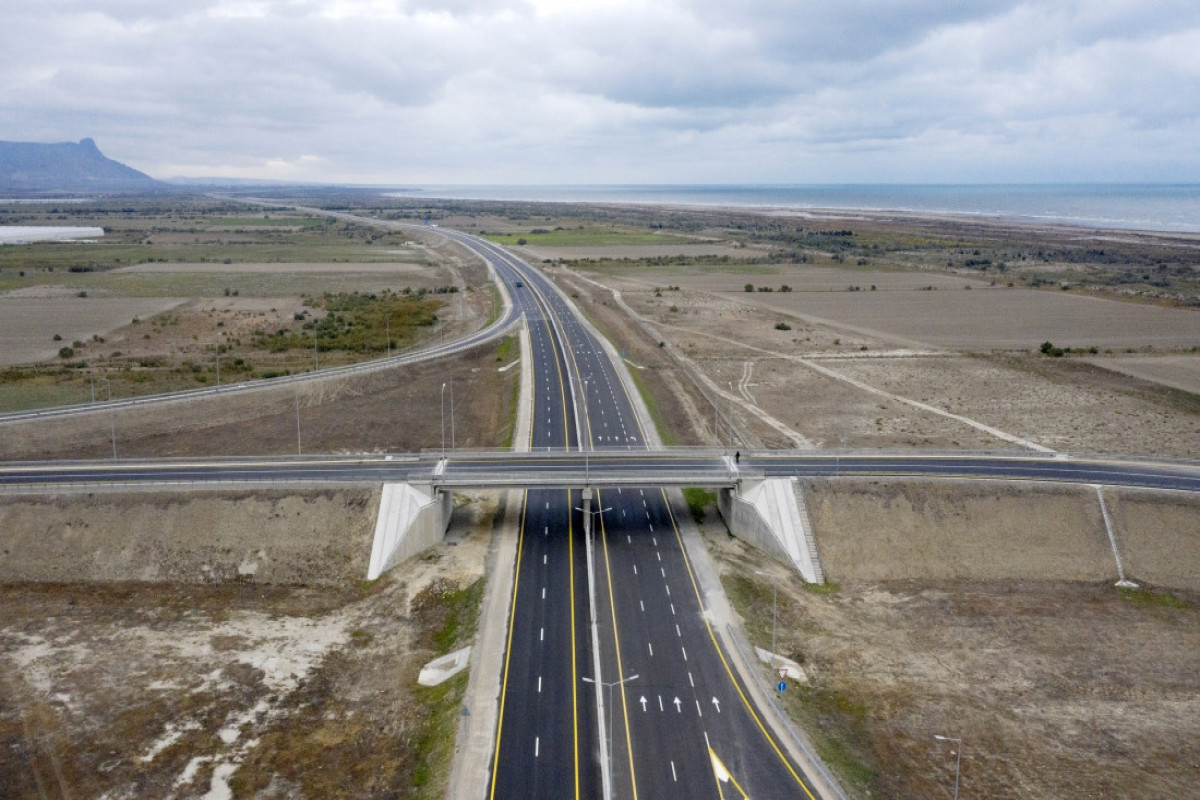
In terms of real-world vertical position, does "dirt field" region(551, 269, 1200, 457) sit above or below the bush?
below

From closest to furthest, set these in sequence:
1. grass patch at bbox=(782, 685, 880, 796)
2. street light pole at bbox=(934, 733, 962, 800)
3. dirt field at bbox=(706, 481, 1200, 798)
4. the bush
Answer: street light pole at bbox=(934, 733, 962, 800) → grass patch at bbox=(782, 685, 880, 796) → dirt field at bbox=(706, 481, 1200, 798) → the bush

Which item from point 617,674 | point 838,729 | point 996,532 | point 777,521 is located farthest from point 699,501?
point 838,729

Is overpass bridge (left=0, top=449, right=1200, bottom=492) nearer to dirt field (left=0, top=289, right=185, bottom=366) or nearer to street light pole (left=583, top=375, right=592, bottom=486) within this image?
street light pole (left=583, top=375, right=592, bottom=486)

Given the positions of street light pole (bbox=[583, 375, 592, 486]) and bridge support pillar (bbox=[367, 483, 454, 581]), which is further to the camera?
street light pole (bbox=[583, 375, 592, 486])

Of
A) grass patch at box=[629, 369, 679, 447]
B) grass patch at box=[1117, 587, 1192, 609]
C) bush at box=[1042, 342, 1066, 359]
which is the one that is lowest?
grass patch at box=[1117, 587, 1192, 609]

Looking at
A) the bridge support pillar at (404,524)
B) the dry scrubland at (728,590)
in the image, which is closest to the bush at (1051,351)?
the dry scrubland at (728,590)

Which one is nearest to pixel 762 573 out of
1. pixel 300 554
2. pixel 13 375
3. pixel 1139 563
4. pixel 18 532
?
pixel 1139 563

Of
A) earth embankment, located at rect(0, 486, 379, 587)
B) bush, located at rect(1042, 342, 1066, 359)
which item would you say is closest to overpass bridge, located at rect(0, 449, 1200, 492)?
earth embankment, located at rect(0, 486, 379, 587)
